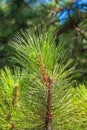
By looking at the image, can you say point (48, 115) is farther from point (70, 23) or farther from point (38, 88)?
point (70, 23)

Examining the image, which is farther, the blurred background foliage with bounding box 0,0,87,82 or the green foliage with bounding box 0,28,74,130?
the blurred background foliage with bounding box 0,0,87,82

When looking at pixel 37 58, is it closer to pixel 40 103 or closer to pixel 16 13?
pixel 40 103

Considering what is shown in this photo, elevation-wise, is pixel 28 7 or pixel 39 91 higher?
pixel 28 7

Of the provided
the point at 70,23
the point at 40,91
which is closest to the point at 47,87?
the point at 40,91

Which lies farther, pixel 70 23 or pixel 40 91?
pixel 70 23

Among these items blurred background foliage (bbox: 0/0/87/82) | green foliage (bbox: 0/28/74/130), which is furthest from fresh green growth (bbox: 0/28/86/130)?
blurred background foliage (bbox: 0/0/87/82)

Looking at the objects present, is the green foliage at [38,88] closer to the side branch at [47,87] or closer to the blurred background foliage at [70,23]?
the side branch at [47,87]

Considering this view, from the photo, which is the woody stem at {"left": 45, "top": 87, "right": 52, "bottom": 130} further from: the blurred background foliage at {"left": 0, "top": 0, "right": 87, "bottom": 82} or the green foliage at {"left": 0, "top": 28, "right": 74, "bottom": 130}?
the blurred background foliage at {"left": 0, "top": 0, "right": 87, "bottom": 82}

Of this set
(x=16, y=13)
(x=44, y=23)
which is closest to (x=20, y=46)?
(x=44, y=23)
